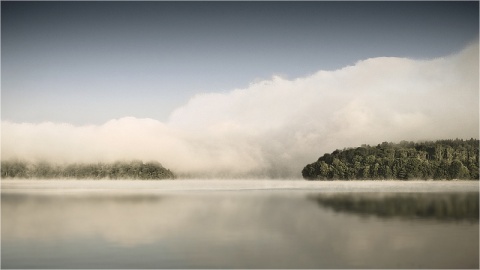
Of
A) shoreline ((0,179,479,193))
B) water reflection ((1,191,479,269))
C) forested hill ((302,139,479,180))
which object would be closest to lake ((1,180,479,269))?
water reflection ((1,191,479,269))

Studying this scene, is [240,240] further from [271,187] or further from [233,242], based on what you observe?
[271,187]

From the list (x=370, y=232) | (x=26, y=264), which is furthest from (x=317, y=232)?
(x=26, y=264)

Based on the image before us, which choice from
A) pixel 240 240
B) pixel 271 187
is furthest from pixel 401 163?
pixel 240 240

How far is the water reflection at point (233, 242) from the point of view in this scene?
1689cm

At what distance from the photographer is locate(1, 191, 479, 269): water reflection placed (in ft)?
55.4

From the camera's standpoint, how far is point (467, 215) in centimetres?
3222

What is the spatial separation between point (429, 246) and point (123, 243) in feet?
45.2

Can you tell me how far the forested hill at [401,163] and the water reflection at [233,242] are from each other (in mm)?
94276

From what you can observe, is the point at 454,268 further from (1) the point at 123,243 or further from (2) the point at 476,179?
(2) the point at 476,179

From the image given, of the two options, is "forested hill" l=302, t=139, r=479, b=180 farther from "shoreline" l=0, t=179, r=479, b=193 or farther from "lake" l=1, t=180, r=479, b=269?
"lake" l=1, t=180, r=479, b=269

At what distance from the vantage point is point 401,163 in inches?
4779

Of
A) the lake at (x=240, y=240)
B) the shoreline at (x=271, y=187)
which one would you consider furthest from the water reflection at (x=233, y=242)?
the shoreline at (x=271, y=187)

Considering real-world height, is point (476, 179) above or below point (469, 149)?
below

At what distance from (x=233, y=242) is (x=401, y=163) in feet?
360
